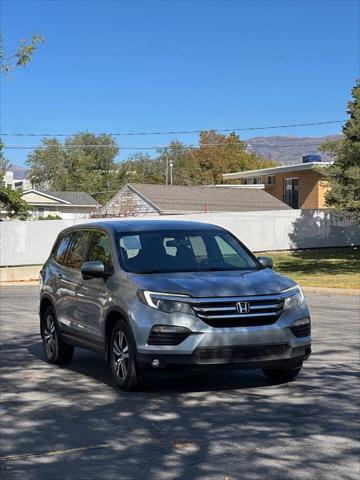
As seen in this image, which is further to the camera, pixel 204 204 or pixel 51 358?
pixel 204 204

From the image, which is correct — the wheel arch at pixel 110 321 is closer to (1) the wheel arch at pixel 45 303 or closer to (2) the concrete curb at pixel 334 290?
(1) the wheel arch at pixel 45 303

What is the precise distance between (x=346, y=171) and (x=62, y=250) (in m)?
18.6

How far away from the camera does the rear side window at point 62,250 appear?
29.1 feet

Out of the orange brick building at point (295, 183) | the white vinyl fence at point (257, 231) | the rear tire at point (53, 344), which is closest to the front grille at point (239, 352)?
the rear tire at point (53, 344)

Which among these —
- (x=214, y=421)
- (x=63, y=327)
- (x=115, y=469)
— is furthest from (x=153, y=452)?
(x=63, y=327)

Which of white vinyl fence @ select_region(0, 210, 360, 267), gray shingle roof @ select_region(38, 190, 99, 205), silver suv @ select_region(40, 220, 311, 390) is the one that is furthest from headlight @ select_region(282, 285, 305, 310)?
gray shingle roof @ select_region(38, 190, 99, 205)

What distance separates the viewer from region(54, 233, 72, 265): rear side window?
8863 millimetres

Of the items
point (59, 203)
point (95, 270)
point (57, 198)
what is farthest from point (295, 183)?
point (95, 270)

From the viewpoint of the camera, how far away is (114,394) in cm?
693

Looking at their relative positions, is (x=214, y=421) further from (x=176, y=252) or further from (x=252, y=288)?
(x=176, y=252)

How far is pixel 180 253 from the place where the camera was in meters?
7.52

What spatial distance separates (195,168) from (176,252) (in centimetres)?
8364

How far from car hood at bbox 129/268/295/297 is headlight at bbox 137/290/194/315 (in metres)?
0.05

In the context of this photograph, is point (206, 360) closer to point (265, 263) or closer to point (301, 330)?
point (301, 330)
